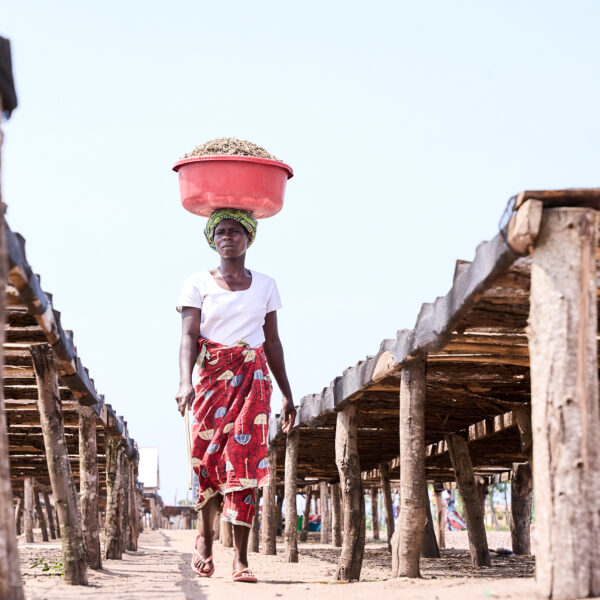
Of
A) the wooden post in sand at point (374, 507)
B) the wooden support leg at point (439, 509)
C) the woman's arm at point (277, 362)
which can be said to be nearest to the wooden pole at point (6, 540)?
the woman's arm at point (277, 362)

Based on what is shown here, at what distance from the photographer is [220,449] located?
6.07 m

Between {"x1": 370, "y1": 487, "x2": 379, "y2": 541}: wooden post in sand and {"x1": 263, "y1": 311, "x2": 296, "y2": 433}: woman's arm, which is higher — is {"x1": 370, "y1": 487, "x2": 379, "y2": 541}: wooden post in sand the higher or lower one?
the lower one

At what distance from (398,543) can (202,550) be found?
141 cm

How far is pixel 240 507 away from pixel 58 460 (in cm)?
120

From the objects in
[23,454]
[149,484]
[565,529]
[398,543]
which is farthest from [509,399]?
[149,484]

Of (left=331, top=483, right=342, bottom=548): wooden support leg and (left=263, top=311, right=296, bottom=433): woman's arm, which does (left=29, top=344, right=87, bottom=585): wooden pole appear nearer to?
(left=263, top=311, right=296, bottom=433): woman's arm

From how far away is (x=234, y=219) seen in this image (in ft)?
20.7

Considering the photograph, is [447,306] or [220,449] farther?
[220,449]

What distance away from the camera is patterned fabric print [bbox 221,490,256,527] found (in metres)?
5.91

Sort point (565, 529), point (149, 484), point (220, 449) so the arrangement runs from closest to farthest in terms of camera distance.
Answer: point (565, 529), point (220, 449), point (149, 484)

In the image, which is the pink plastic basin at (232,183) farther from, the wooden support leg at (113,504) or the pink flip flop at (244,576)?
the wooden support leg at (113,504)

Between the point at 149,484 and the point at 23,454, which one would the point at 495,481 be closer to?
the point at 23,454

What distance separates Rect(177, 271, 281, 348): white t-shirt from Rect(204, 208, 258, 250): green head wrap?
33 cm

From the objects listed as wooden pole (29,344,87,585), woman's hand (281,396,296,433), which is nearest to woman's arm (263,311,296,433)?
woman's hand (281,396,296,433)
